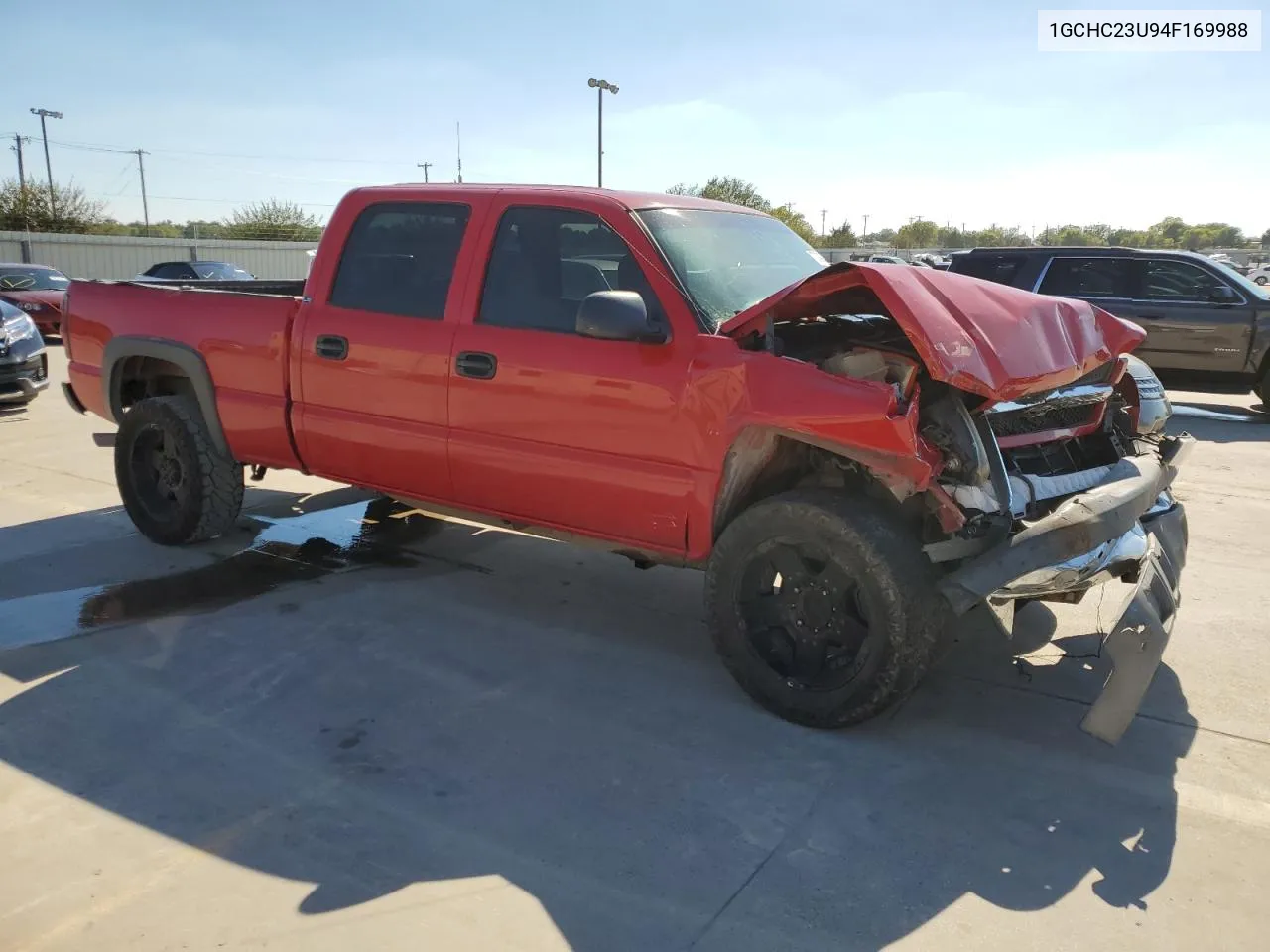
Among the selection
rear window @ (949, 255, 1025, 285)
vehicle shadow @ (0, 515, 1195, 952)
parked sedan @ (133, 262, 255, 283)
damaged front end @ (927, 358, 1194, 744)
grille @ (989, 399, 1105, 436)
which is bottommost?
vehicle shadow @ (0, 515, 1195, 952)

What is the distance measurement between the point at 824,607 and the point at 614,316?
133cm

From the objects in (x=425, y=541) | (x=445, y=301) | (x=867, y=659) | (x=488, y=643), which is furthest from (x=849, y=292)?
(x=425, y=541)

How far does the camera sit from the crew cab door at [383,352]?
464 centimetres

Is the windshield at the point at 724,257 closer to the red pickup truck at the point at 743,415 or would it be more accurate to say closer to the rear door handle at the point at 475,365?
the red pickup truck at the point at 743,415

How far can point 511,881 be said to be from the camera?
2846mm

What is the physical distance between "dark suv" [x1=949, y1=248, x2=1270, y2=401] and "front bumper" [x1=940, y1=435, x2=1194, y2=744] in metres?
8.06

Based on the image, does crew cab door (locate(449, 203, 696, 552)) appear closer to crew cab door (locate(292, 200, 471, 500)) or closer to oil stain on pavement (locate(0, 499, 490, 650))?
crew cab door (locate(292, 200, 471, 500))

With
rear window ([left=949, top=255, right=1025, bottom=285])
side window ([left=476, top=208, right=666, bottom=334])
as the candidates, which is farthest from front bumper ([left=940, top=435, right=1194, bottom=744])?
rear window ([left=949, top=255, right=1025, bottom=285])

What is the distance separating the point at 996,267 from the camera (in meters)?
11.2

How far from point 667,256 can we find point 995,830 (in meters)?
2.43

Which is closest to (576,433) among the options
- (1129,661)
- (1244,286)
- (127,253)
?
(1129,661)

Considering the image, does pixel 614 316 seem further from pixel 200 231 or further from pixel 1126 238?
pixel 1126 238

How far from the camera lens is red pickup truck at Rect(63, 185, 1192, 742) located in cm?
348

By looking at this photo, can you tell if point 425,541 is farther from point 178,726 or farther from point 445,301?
point 178,726
